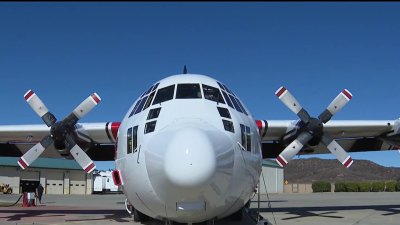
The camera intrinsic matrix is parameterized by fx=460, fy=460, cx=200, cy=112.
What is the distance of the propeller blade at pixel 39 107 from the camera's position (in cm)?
1700

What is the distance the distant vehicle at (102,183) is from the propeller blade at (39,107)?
45640 mm

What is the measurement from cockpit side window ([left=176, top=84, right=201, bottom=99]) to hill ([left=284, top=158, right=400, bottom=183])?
123 m

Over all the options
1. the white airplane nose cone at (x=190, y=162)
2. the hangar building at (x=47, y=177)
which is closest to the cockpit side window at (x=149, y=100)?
the white airplane nose cone at (x=190, y=162)

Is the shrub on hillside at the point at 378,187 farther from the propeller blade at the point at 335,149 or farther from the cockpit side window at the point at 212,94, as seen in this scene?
the cockpit side window at the point at 212,94

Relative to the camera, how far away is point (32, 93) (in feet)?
57.1

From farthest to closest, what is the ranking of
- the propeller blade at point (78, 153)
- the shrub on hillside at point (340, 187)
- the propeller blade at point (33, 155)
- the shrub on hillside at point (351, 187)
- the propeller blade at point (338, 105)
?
the shrub on hillside at point (340, 187), the shrub on hillside at point (351, 187), the propeller blade at point (338, 105), the propeller blade at point (33, 155), the propeller blade at point (78, 153)

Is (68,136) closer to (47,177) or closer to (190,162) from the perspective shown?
(190,162)

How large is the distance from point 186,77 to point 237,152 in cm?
313

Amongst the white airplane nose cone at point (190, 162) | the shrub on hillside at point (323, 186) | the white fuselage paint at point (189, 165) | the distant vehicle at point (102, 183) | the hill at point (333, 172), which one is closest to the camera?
the white airplane nose cone at point (190, 162)

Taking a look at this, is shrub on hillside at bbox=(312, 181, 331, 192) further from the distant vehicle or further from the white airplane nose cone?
the white airplane nose cone

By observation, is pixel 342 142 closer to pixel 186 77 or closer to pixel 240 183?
pixel 186 77

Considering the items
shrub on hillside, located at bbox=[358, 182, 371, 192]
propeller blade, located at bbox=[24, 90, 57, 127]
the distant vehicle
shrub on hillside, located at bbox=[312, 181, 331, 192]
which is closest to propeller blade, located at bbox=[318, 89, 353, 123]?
propeller blade, located at bbox=[24, 90, 57, 127]

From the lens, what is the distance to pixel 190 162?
741 centimetres

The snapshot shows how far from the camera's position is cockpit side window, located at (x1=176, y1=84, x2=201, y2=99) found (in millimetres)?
10262
